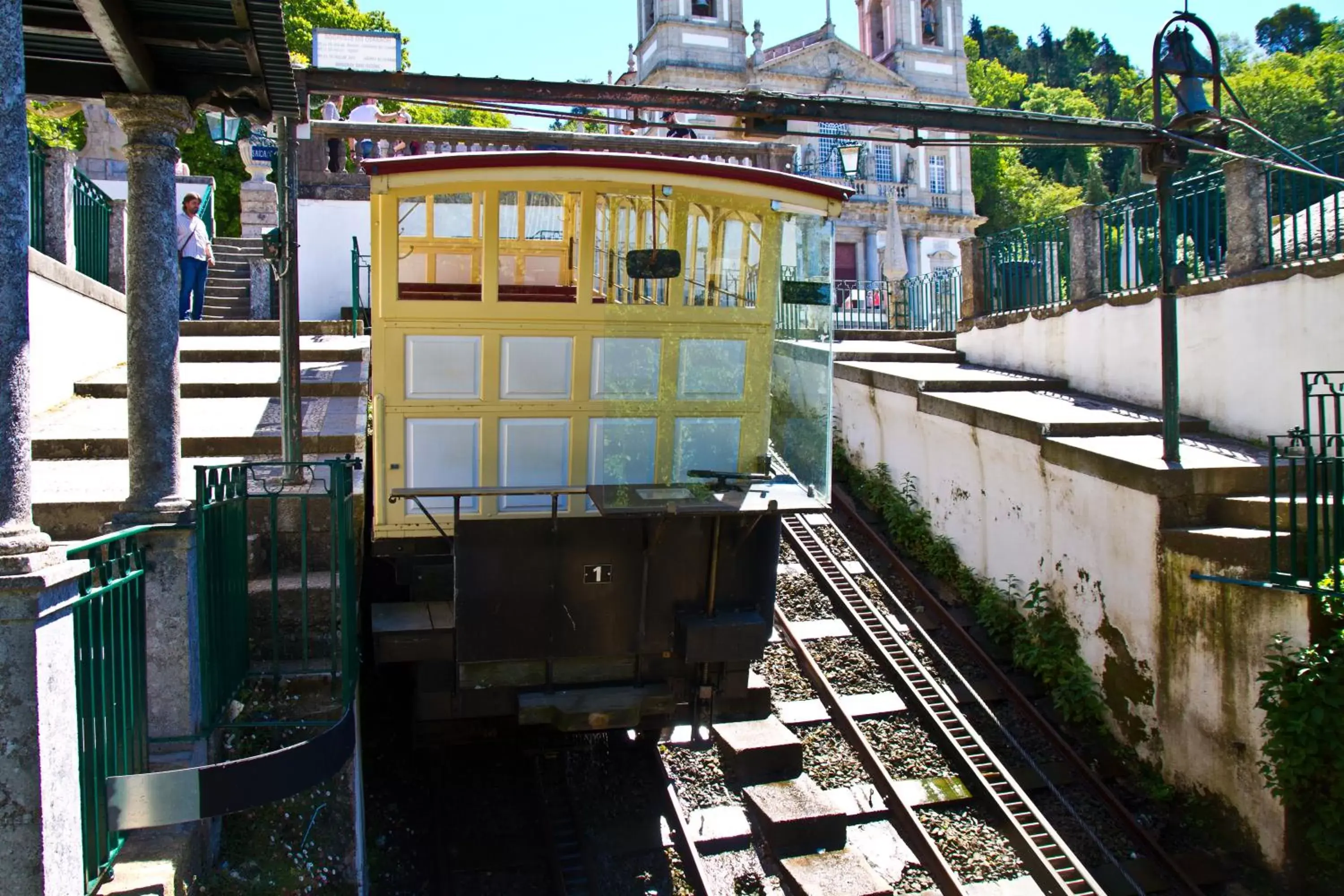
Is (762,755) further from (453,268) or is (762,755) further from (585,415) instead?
(453,268)

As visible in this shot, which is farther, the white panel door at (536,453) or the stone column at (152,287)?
the white panel door at (536,453)

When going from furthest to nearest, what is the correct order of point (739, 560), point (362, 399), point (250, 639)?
point (362, 399)
point (739, 560)
point (250, 639)

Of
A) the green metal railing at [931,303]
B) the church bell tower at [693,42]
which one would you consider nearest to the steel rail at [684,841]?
the green metal railing at [931,303]

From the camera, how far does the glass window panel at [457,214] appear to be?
6.57m

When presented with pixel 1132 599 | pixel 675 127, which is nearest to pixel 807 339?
pixel 1132 599

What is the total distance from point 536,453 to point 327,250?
8667mm

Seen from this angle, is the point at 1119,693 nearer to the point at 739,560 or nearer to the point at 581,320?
the point at 739,560

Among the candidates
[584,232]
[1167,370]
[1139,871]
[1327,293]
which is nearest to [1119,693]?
Result: [1139,871]

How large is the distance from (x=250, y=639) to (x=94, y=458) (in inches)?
112

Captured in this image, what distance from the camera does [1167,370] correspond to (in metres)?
8.63

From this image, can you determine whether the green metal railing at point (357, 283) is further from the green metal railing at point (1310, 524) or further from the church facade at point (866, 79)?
the church facade at point (866, 79)

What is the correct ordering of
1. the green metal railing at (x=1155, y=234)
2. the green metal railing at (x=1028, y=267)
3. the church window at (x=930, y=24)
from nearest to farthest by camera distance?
1. the green metal railing at (x=1155, y=234)
2. the green metal railing at (x=1028, y=267)
3. the church window at (x=930, y=24)

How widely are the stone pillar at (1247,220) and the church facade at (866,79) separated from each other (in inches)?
1238

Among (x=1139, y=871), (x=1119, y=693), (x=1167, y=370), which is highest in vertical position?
(x=1167, y=370)
